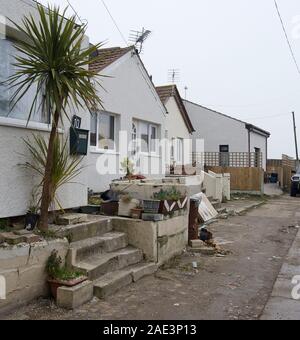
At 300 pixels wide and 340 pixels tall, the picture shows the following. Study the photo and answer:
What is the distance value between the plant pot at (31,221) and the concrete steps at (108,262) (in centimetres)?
81

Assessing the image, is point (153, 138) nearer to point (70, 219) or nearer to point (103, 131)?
point (103, 131)

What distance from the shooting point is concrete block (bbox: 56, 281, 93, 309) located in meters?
4.65

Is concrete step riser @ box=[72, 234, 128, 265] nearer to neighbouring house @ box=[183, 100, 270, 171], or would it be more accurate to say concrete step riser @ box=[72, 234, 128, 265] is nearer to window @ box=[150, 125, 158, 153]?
window @ box=[150, 125, 158, 153]

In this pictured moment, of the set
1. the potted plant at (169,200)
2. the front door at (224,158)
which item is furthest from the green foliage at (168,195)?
the front door at (224,158)

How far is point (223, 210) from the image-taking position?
1388 cm

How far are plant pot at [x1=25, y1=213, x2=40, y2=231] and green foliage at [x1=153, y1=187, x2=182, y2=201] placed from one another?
2.29 metres

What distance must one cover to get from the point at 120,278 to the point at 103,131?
626 centimetres

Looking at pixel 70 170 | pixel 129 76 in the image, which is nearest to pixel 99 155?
pixel 129 76

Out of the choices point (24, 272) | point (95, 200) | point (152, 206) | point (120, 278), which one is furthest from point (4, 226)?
point (95, 200)

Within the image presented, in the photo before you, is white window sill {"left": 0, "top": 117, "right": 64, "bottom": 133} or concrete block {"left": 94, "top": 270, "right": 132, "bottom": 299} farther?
white window sill {"left": 0, "top": 117, "right": 64, "bottom": 133}

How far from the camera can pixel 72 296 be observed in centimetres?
464

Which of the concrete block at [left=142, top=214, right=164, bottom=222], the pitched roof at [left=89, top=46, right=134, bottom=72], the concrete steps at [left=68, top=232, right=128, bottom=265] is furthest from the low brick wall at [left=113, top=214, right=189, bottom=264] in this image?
the pitched roof at [left=89, top=46, right=134, bottom=72]

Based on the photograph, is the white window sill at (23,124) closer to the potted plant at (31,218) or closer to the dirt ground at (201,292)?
the potted plant at (31,218)
